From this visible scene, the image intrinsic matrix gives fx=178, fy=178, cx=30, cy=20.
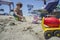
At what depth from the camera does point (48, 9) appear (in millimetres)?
2662

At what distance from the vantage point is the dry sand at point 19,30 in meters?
2.41

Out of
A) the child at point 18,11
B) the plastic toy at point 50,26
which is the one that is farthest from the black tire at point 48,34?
the child at point 18,11

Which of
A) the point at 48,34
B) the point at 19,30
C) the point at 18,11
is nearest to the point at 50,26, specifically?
the point at 48,34

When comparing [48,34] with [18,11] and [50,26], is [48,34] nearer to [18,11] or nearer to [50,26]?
[50,26]

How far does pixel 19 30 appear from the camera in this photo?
2.54 metres

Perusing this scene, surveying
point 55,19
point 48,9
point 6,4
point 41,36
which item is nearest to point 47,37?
point 41,36

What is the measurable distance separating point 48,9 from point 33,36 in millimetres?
508

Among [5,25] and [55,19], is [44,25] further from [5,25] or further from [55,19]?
[5,25]

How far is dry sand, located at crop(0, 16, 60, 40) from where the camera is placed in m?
2.41

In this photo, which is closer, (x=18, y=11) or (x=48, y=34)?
(x=48, y=34)

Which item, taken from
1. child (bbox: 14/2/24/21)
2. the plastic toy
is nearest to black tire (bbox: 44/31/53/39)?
the plastic toy

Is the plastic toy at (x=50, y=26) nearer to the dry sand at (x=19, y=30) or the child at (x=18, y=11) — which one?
the dry sand at (x=19, y=30)

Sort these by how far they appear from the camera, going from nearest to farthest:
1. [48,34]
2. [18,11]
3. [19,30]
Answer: [48,34]
[19,30]
[18,11]

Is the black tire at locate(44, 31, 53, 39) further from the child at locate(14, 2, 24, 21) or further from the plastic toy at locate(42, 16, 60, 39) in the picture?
the child at locate(14, 2, 24, 21)
